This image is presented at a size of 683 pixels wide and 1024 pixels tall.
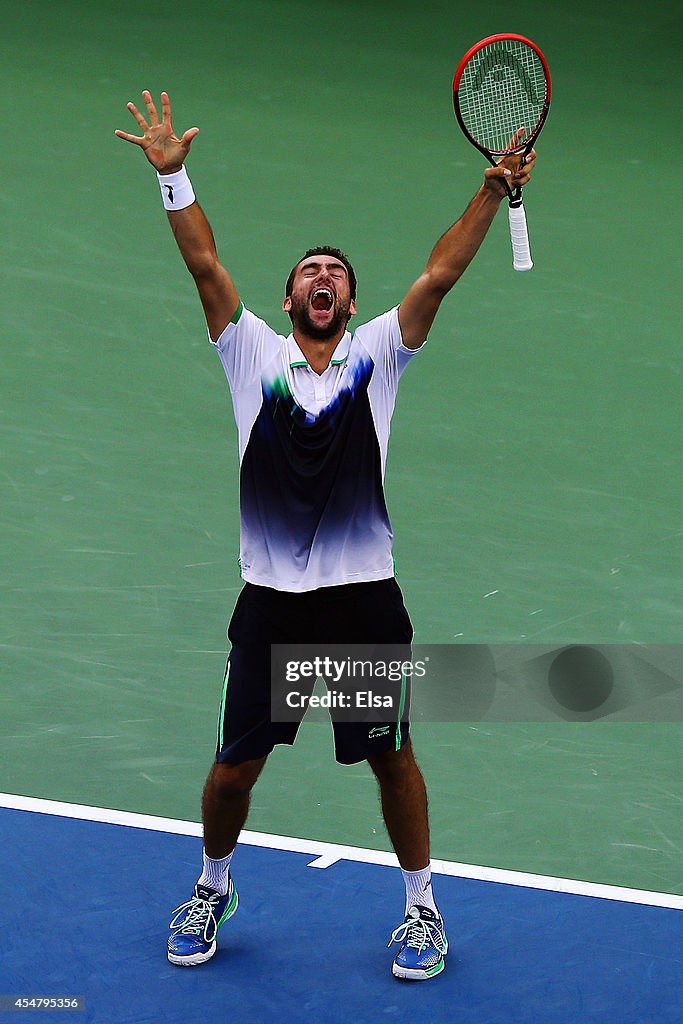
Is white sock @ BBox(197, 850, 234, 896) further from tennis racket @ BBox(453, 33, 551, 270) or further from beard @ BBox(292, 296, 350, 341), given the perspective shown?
tennis racket @ BBox(453, 33, 551, 270)

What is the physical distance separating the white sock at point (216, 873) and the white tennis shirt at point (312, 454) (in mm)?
1040

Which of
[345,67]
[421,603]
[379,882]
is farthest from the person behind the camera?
[345,67]

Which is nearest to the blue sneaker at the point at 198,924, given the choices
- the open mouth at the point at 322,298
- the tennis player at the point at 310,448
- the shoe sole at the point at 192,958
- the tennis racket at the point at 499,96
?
the shoe sole at the point at 192,958

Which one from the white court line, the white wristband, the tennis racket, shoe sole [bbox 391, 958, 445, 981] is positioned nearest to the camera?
the white wristband

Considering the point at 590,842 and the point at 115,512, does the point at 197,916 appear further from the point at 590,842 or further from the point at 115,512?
the point at 115,512

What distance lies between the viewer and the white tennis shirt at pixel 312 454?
5719 mm

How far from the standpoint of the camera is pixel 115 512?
9305mm

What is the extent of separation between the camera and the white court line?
21.3ft

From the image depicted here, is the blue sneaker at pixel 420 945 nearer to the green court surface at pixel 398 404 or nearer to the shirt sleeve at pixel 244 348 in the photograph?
the green court surface at pixel 398 404

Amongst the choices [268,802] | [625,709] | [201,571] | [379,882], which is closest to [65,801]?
[268,802]

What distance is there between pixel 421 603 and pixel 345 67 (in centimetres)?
858

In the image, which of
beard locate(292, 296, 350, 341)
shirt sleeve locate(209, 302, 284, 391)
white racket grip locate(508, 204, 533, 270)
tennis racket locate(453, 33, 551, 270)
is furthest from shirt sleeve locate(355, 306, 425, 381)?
tennis racket locate(453, 33, 551, 270)

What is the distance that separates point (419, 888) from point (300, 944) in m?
0.49

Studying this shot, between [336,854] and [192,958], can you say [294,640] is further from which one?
[336,854]
